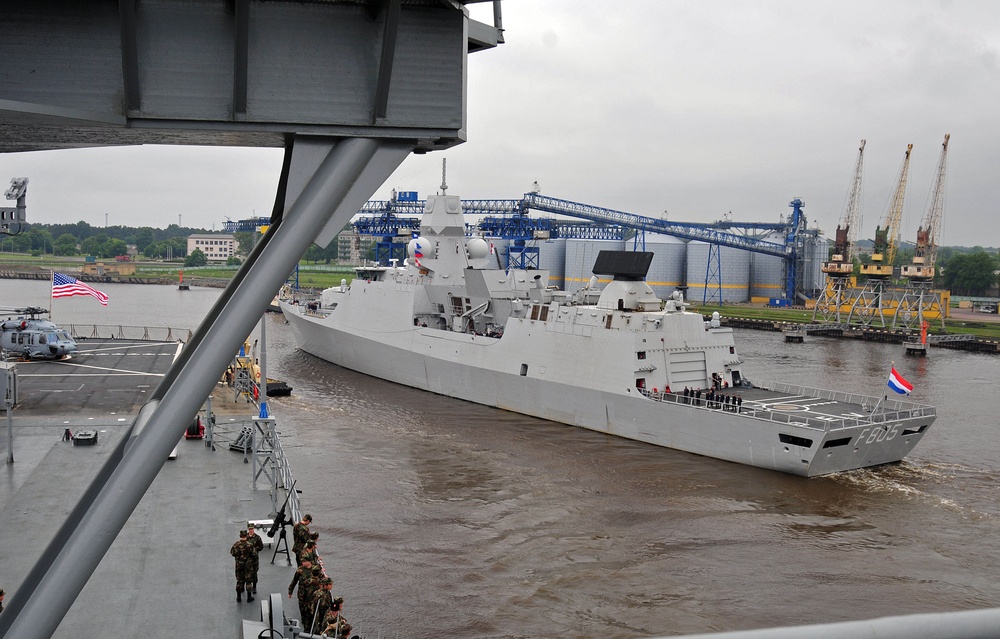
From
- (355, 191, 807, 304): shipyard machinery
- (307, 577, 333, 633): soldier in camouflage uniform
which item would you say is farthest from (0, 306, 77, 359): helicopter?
(355, 191, 807, 304): shipyard machinery

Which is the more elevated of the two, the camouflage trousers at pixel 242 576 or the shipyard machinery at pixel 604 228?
the shipyard machinery at pixel 604 228

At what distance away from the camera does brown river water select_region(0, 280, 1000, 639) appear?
1057 cm

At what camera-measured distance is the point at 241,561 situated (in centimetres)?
772

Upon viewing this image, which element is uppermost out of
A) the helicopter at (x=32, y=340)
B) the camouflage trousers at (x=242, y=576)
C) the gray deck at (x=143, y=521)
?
the helicopter at (x=32, y=340)

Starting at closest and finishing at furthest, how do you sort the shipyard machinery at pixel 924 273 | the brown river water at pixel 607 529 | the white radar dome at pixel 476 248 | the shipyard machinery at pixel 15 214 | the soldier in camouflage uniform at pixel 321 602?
the soldier in camouflage uniform at pixel 321 602
the brown river water at pixel 607 529
the shipyard machinery at pixel 15 214
the white radar dome at pixel 476 248
the shipyard machinery at pixel 924 273

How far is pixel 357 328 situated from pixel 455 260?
3.92 metres

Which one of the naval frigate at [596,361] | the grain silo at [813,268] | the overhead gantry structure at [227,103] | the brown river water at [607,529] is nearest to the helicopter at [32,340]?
the brown river water at [607,529]

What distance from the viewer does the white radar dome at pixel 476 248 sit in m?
26.7

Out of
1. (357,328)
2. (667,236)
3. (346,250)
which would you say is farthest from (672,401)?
(346,250)

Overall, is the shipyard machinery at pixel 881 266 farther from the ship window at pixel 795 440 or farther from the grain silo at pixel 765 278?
the ship window at pixel 795 440

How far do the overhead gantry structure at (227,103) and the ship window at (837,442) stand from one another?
13.7m

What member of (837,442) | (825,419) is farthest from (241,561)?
(825,419)

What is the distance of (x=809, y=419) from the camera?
626 inches

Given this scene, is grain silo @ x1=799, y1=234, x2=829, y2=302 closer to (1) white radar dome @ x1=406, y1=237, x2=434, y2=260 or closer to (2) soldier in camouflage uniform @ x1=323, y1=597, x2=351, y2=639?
(1) white radar dome @ x1=406, y1=237, x2=434, y2=260
